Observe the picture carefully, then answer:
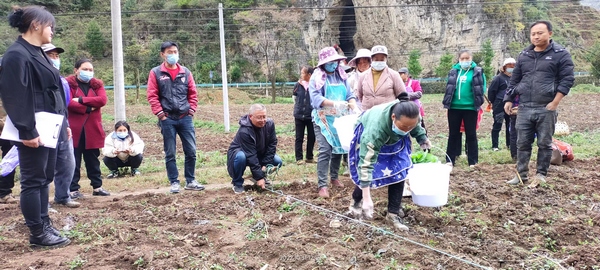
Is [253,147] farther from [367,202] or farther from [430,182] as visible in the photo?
[430,182]

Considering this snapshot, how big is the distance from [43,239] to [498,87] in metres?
7.54

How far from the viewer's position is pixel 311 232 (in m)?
3.73

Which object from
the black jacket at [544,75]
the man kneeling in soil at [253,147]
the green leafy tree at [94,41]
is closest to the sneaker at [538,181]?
the black jacket at [544,75]

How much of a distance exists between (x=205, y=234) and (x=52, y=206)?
2.22m

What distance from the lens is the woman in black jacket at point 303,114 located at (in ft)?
23.8

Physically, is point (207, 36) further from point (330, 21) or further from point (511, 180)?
point (511, 180)

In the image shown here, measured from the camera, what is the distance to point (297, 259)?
313cm

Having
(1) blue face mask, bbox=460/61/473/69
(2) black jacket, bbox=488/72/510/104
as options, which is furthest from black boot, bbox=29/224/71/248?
(2) black jacket, bbox=488/72/510/104

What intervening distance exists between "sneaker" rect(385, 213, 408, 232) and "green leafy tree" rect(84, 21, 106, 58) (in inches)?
1632

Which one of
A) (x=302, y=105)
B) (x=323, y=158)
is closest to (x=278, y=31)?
(x=302, y=105)

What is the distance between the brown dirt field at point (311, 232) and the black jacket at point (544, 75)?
3.62 feet

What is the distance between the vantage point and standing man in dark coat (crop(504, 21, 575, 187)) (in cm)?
516

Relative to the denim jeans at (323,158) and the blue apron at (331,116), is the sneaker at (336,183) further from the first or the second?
the blue apron at (331,116)

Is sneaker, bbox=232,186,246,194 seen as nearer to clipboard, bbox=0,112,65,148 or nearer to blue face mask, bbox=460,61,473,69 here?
clipboard, bbox=0,112,65,148
